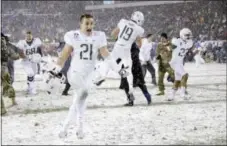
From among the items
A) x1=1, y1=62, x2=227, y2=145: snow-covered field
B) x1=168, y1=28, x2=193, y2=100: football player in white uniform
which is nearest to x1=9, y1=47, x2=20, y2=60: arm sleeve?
x1=1, y1=62, x2=227, y2=145: snow-covered field

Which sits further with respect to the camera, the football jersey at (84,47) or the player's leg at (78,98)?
the player's leg at (78,98)

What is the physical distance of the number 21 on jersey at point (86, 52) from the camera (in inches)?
187

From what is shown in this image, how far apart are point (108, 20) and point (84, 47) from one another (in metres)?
17.3

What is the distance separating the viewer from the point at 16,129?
912 centimetres

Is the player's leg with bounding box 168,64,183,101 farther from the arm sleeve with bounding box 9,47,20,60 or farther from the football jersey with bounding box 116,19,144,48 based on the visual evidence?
the football jersey with bounding box 116,19,144,48

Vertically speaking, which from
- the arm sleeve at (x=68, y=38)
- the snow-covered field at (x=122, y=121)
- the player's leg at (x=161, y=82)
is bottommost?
the snow-covered field at (x=122, y=121)

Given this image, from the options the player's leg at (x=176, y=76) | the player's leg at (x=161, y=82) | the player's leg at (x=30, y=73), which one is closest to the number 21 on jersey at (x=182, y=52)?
the player's leg at (x=176, y=76)

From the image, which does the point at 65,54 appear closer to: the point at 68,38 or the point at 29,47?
the point at 68,38

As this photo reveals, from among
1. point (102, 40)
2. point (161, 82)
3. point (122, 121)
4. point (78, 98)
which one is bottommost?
point (122, 121)

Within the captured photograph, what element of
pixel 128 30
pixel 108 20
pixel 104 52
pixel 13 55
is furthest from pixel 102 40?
pixel 108 20

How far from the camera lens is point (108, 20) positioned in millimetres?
21953

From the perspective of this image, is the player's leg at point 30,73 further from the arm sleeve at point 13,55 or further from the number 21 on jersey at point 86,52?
the number 21 on jersey at point 86,52

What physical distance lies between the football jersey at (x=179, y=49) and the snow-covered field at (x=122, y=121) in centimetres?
113

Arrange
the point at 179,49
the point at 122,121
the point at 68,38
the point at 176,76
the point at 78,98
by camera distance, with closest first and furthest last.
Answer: the point at 68,38 → the point at 78,98 → the point at 122,121 → the point at 179,49 → the point at 176,76
